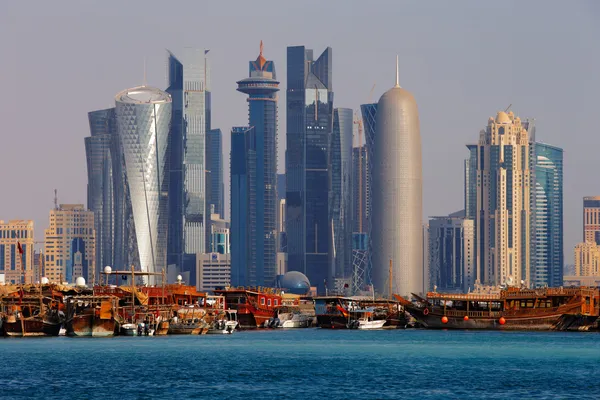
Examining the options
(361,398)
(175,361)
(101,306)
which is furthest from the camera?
(101,306)

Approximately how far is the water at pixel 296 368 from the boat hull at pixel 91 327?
2784 mm

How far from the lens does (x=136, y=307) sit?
593 feet

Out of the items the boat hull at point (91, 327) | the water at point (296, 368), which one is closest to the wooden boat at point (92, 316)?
the boat hull at point (91, 327)

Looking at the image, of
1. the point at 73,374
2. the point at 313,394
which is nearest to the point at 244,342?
the point at 73,374

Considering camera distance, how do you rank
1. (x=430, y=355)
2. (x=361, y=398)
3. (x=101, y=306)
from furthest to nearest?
(x=101, y=306)
(x=430, y=355)
(x=361, y=398)

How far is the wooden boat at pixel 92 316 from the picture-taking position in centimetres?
17100

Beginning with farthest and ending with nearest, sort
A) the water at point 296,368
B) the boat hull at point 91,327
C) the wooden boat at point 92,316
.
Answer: the boat hull at point 91,327
the wooden boat at point 92,316
the water at point 296,368

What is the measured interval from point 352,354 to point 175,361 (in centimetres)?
2375

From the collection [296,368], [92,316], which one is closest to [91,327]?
[92,316]

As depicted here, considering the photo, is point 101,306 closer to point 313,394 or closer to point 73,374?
point 73,374

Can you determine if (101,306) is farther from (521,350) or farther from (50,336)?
(521,350)

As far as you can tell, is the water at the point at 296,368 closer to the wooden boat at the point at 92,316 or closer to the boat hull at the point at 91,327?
the boat hull at the point at 91,327

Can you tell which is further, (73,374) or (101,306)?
(101,306)

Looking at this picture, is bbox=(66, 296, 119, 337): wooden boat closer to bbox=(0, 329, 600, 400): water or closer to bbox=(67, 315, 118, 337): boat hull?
bbox=(67, 315, 118, 337): boat hull
